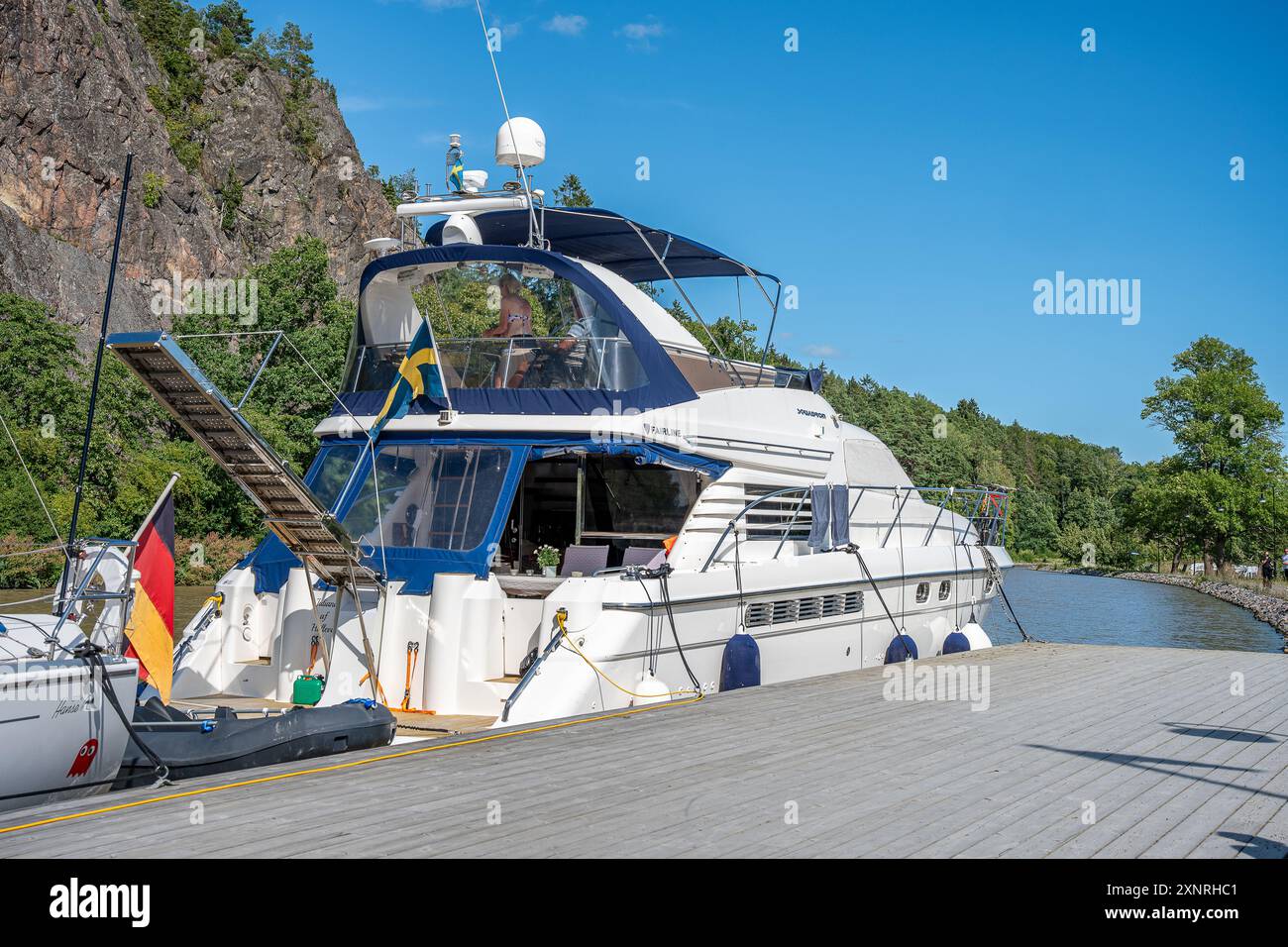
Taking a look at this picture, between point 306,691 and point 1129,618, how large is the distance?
30.3 m

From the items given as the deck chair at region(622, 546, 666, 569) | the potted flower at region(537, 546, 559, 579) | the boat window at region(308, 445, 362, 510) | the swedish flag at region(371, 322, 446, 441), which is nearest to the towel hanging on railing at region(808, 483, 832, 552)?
the deck chair at region(622, 546, 666, 569)

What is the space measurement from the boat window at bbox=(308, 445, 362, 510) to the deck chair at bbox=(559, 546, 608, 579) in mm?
2311

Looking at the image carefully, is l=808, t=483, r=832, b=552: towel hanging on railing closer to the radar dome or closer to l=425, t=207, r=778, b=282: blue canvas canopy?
l=425, t=207, r=778, b=282: blue canvas canopy

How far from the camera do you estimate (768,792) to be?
629 cm

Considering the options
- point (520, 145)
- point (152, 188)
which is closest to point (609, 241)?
point (520, 145)

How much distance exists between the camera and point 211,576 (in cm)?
3409

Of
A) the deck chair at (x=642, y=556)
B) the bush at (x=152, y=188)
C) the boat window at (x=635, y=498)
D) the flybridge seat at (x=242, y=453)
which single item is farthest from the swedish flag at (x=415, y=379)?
the bush at (x=152, y=188)

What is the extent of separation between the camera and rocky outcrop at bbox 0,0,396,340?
167 feet

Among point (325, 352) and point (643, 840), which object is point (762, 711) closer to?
point (643, 840)

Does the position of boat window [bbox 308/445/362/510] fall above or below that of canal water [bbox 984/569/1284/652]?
above

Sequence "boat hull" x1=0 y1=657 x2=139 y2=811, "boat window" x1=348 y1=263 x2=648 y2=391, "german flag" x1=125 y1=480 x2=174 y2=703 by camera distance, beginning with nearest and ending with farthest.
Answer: "boat hull" x1=0 y1=657 x2=139 y2=811, "german flag" x1=125 y1=480 x2=174 y2=703, "boat window" x1=348 y1=263 x2=648 y2=391

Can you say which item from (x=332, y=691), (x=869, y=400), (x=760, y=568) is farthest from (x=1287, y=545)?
(x=332, y=691)

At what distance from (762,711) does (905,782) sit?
2.58m
